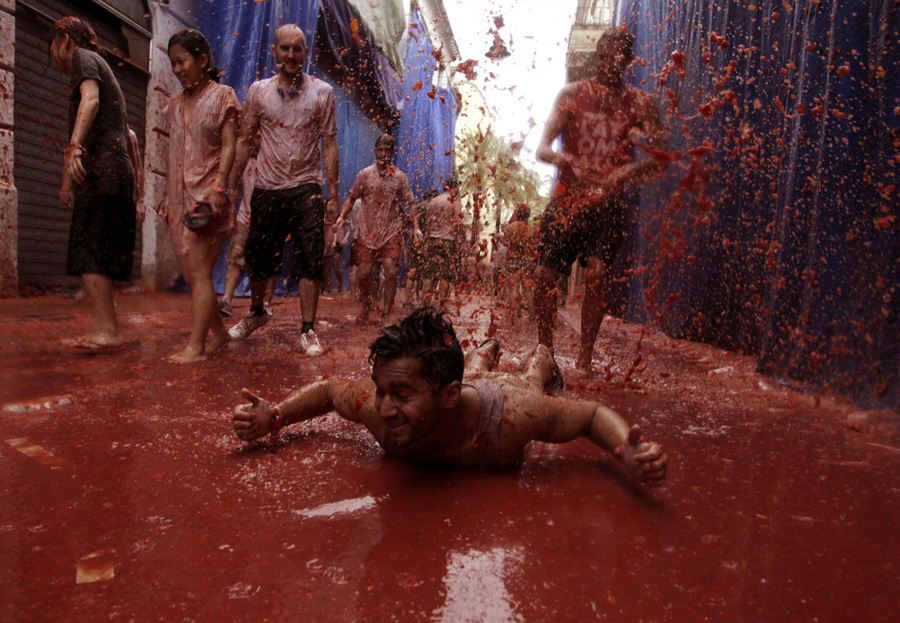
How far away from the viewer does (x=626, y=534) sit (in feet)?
5.34

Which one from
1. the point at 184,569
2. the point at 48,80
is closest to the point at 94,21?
the point at 48,80

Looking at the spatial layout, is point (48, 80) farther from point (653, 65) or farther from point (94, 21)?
point (653, 65)

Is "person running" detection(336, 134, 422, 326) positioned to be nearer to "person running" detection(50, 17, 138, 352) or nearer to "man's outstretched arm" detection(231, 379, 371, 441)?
"person running" detection(50, 17, 138, 352)

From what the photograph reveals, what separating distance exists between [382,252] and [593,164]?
3582mm

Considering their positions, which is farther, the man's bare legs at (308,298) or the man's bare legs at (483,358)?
the man's bare legs at (308,298)

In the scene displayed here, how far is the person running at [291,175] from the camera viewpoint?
14.6ft

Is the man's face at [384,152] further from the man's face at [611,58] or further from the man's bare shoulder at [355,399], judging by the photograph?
the man's bare shoulder at [355,399]

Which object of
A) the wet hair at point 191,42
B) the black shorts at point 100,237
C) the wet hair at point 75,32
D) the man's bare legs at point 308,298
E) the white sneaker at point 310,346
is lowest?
the white sneaker at point 310,346

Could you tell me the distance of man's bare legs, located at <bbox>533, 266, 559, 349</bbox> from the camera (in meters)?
3.74

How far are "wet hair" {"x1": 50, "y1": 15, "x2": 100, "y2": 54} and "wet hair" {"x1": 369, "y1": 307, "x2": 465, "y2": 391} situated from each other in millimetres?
3343

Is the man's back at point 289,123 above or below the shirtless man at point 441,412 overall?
above

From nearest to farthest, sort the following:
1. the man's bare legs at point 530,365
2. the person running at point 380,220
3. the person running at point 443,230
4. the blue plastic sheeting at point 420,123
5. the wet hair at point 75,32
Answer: the man's bare legs at point 530,365, the wet hair at point 75,32, the person running at point 380,220, the person running at point 443,230, the blue plastic sheeting at point 420,123

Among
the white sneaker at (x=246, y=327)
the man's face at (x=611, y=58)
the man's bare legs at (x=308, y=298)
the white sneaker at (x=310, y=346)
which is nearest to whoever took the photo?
the man's face at (x=611, y=58)

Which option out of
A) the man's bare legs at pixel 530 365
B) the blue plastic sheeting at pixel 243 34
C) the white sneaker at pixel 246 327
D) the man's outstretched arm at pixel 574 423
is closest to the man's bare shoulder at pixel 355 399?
the man's outstretched arm at pixel 574 423
